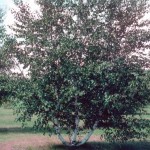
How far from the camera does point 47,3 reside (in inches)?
933

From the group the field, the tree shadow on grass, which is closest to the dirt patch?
the field

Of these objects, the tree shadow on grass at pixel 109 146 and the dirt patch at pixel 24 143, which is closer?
the dirt patch at pixel 24 143

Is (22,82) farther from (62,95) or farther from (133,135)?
(133,135)

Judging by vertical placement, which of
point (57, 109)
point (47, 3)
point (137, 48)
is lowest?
point (57, 109)

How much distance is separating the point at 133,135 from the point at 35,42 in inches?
392

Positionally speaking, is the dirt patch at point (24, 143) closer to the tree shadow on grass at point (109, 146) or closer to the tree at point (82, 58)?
the tree shadow on grass at point (109, 146)

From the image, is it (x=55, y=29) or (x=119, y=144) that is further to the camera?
(x=119, y=144)

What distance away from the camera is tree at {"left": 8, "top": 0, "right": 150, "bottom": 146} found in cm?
2272

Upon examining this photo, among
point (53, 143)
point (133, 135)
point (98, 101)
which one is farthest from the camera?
point (53, 143)

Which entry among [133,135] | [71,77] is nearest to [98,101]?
[71,77]

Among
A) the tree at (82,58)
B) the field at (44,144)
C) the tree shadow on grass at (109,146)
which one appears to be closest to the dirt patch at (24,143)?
the field at (44,144)

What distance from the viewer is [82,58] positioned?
23.7 m

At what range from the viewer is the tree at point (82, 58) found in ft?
74.5

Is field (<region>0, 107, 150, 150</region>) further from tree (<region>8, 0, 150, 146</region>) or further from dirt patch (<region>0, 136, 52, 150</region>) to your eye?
tree (<region>8, 0, 150, 146</region>)
